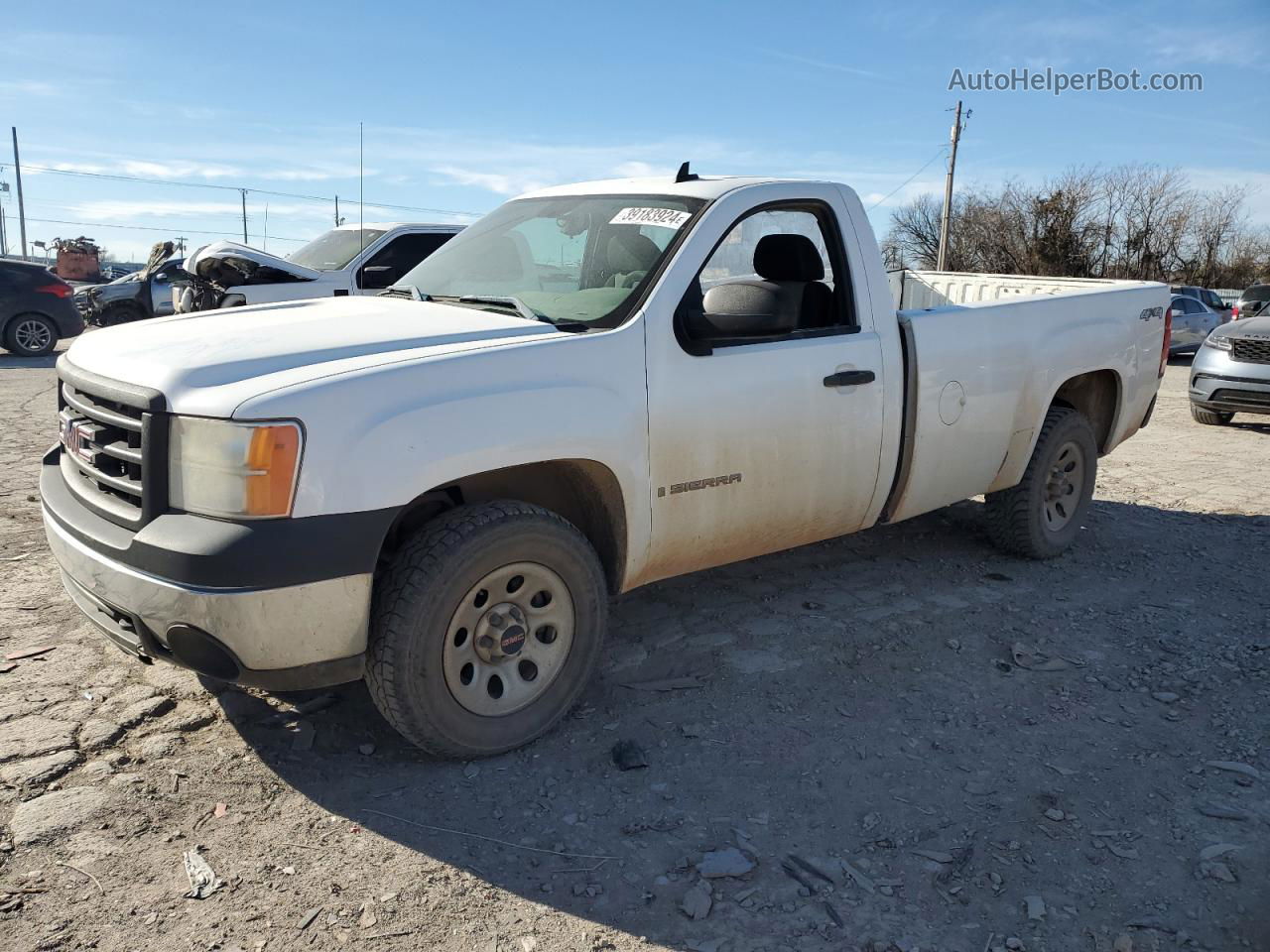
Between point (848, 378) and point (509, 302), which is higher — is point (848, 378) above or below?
below

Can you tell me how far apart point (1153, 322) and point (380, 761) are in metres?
5.15

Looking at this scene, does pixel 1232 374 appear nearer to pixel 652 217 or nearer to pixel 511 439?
pixel 652 217

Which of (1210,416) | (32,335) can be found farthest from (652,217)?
(32,335)

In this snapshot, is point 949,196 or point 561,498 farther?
point 949,196

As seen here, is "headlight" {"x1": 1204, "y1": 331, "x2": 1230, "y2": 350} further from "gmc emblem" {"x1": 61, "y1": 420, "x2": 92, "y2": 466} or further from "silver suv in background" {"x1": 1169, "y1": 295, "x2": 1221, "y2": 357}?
"gmc emblem" {"x1": 61, "y1": 420, "x2": 92, "y2": 466}

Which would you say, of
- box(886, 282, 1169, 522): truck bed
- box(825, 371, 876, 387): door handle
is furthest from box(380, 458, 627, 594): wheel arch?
box(886, 282, 1169, 522): truck bed

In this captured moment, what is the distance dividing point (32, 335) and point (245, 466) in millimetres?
15699

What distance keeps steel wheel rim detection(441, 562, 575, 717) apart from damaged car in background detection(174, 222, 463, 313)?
6.67m

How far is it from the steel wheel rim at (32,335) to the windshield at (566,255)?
1411 cm

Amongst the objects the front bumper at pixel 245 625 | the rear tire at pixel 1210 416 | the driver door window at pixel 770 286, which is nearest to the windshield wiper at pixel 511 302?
the driver door window at pixel 770 286

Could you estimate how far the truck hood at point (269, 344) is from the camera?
2.96 meters

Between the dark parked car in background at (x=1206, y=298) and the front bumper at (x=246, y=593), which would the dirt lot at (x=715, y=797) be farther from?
the dark parked car in background at (x=1206, y=298)

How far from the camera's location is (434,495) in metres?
3.28

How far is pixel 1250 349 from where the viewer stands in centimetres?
1100
